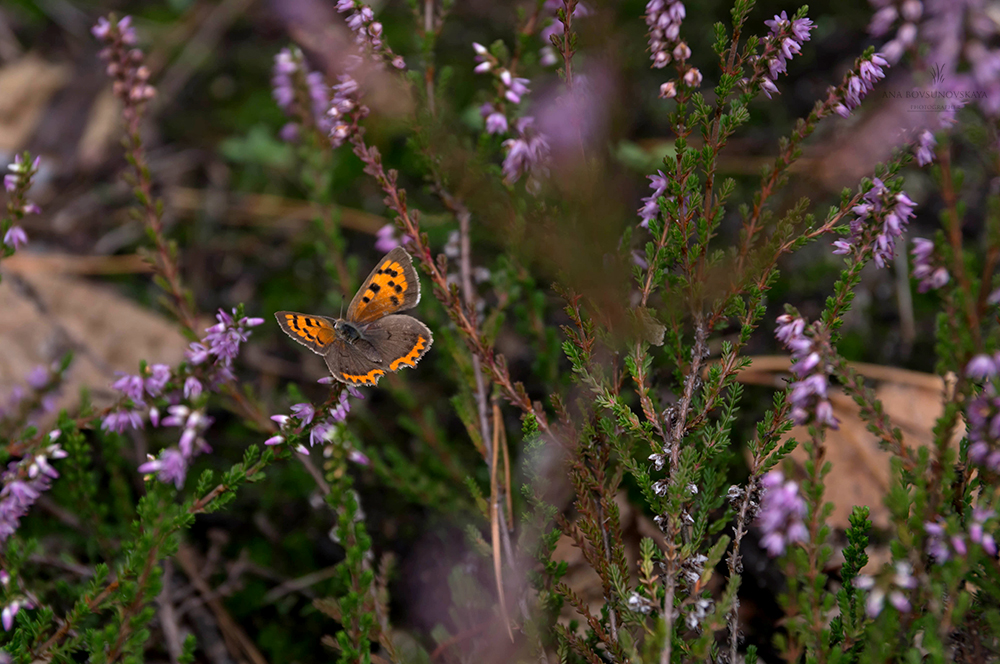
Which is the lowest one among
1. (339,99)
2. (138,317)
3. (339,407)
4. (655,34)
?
(138,317)

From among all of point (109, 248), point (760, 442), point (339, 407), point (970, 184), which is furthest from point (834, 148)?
point (109, 248)

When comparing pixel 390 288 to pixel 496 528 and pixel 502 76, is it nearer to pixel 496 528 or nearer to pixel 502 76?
pixel 502 76

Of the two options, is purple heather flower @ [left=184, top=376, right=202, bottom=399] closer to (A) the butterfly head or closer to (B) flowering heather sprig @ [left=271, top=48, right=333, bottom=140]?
(A) the butterfly head

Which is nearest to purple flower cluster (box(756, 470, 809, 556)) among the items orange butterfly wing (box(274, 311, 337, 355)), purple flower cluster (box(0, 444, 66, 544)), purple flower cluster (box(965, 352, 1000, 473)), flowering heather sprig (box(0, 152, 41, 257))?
purple flower cluster (box(965, 352, 1000, 473))

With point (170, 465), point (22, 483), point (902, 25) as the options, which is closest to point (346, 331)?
point (170, 465)

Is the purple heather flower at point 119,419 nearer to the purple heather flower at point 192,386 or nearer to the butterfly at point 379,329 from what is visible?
the purple heather flower at point 192,386

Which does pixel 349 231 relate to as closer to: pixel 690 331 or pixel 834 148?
pixel 690 331

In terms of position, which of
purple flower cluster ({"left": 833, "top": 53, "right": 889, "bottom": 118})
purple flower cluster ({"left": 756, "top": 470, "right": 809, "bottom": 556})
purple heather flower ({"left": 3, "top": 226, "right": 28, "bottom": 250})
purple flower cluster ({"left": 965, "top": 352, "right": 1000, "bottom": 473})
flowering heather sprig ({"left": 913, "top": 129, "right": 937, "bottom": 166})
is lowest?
purple flower cluster ({"left": 756, "top": 470, "right": 809, "bottom": 556})
